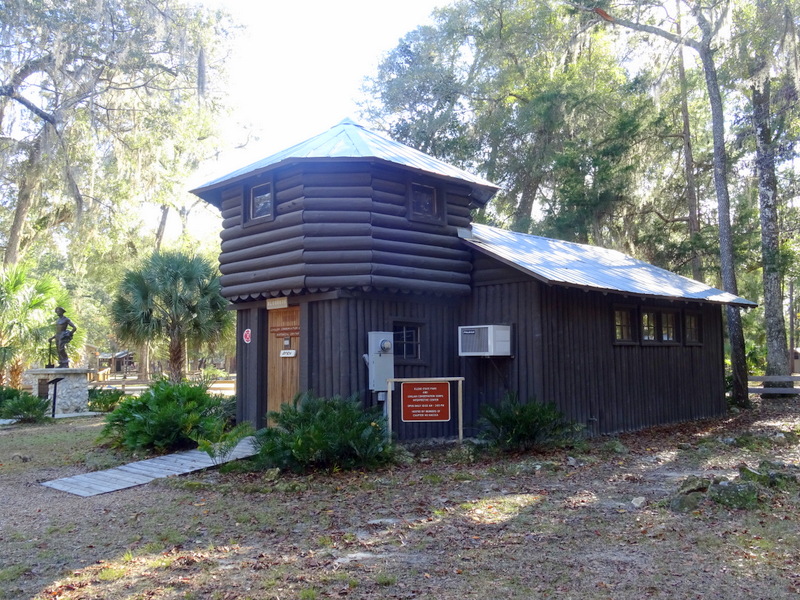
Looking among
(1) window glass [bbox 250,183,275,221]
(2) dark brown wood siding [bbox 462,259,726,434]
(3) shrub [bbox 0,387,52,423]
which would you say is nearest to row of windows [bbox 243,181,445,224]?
(1) window glass [bbox 250,183,275,221]

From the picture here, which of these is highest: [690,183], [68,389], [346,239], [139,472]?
[690,183]

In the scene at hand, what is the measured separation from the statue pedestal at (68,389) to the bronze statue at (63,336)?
28 cm

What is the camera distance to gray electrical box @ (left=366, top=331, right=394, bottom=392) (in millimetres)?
11250

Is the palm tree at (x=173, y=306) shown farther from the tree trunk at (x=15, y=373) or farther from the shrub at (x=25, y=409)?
the tree trunk at (x=15, y=373)

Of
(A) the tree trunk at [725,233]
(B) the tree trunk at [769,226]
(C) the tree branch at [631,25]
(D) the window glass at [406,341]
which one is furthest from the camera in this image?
(B) the tree trunk at [769,226]

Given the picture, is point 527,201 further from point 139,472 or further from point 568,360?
point 139,472

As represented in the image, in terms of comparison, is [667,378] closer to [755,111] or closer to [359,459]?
[359,459]

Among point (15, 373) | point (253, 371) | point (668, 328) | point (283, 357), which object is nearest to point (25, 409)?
point (15, 373)

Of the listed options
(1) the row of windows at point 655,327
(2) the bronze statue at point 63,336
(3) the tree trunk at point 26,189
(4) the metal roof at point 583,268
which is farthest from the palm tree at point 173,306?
(1) the row of windows at point 655,327

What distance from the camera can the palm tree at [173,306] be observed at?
1933 cm

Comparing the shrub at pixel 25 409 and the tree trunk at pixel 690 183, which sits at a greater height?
the tree trunk at pixel 690 183

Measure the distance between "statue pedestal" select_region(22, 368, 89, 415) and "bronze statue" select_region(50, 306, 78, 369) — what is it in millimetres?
281

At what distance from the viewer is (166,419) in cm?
1157

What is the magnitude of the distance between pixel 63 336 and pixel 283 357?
1069cm
